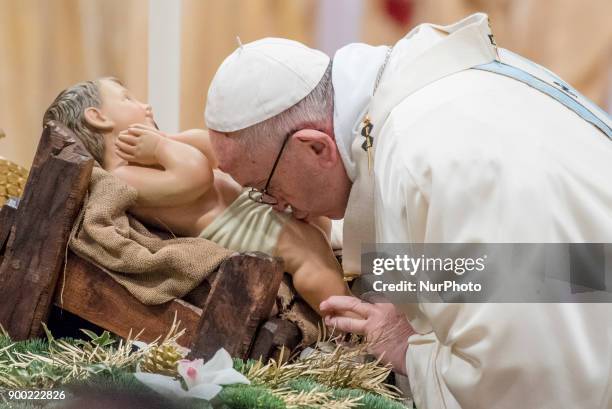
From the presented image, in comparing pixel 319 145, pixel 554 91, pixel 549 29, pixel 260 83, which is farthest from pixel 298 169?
pixel 549 29

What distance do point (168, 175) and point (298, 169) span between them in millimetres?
302

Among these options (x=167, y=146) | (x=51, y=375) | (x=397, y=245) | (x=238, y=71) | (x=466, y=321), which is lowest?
(x=51, y=375)

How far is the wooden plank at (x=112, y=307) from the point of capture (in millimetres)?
1799

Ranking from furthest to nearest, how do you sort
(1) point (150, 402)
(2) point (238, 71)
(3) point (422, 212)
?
1. (2) point (238, 71)
2. (3) point (422, 212)
3. (1) point (150, 402)

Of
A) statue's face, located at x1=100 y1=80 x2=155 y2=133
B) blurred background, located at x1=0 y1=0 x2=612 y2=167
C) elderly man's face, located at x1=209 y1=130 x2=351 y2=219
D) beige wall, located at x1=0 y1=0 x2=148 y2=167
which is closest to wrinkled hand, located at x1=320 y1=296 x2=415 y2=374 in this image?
elderly man's face, located at x1=209 y1=130 x2=351 y2=219

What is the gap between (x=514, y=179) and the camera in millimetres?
1451

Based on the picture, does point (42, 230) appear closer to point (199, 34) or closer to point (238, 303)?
point (238, 303)

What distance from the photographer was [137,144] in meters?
1.93

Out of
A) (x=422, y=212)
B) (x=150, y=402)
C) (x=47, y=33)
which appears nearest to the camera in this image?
(x=150, y=402)

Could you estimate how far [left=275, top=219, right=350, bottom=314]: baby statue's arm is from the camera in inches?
74.5

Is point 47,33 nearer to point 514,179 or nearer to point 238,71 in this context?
point 238,71

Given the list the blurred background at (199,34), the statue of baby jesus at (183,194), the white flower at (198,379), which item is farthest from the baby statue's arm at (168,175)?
the blurred background at (199,34)

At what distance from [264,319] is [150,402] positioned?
401 millimetres

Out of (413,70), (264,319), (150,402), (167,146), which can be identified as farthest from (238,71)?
(150,402)
